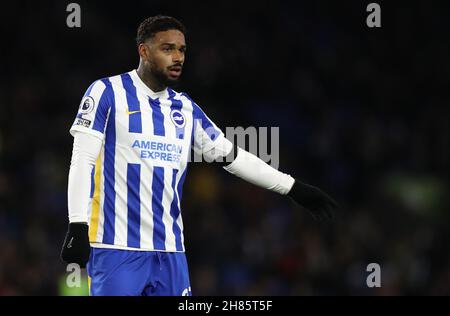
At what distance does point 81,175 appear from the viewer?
4.56 meters

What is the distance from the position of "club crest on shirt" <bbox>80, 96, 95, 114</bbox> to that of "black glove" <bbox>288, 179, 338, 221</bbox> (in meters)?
1.35

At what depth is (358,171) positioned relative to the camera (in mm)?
11977

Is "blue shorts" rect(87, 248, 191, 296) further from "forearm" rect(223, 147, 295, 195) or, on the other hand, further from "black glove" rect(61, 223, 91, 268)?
"forearm" rect(223, 147, 295, 195)

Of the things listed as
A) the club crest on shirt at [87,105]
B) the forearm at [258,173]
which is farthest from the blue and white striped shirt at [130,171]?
the forearm at [258,173]

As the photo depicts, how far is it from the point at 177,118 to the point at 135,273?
0.94m

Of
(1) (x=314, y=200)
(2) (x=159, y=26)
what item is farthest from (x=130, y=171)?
(1) (x=314, y=200)

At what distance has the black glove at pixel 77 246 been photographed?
4.44 metres

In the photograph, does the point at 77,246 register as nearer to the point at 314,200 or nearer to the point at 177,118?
the point at 177,118

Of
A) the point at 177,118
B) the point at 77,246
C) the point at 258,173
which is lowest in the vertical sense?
the point at 77,246

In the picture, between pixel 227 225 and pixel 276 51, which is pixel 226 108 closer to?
pixel 276 51

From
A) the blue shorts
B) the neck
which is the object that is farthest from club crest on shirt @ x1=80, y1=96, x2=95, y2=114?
the blue shorts
